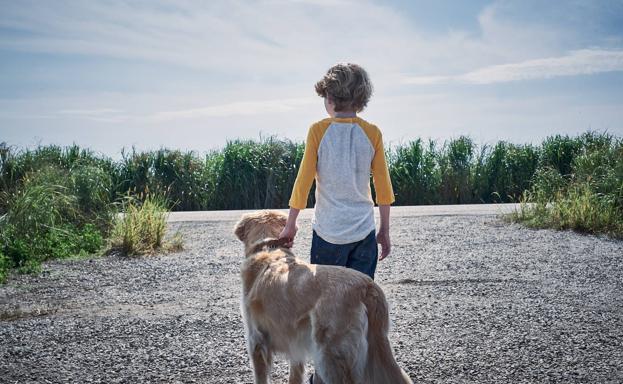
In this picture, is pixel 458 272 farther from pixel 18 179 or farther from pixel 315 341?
pixel 18 179

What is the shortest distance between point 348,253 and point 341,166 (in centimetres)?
59

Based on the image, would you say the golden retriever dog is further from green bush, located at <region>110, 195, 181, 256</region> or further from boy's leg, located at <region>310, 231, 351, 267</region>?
green bush, located at <region>110, 195, 181, 256</region>

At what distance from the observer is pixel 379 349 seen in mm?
3176

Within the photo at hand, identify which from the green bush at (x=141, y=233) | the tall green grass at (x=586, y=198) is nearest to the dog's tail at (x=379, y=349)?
the green bush at (x=141, y=233)

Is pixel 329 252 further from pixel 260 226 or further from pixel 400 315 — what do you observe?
pixel 400 315

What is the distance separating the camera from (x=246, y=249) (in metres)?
3.99

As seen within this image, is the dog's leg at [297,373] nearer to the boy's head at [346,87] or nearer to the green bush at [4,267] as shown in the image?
the boy's head at [346,87]

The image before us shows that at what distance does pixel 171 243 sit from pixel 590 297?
6.78 metres

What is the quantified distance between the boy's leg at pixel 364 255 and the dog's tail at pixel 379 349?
27.9 inches

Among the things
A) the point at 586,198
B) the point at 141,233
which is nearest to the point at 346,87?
the point at 141,233

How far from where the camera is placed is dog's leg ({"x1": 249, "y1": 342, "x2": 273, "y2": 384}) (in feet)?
11.8

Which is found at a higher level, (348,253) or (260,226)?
(260,226)

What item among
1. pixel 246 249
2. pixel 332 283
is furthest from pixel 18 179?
pixel 332 283

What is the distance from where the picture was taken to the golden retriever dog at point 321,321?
3119mm
